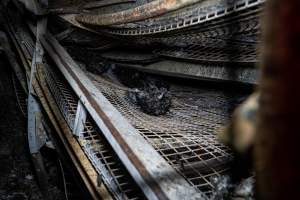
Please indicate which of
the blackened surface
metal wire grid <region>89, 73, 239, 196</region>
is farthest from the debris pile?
the blackened surface

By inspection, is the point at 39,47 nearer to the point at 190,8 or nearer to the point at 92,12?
the point at 92,12

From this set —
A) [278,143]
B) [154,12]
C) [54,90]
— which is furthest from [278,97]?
[54,90]

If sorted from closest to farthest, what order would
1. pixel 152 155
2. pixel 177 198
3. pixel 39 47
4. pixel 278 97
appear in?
pixel 278 97
pixel 177 198
pixel 152 155
pixel 39 47

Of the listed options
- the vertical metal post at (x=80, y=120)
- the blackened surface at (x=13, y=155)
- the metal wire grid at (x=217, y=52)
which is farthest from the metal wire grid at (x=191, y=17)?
the blackened surface at (x=13, y=155)

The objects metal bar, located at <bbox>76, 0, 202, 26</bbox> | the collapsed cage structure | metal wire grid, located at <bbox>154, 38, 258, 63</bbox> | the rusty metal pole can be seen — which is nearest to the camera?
the rusty metal pole

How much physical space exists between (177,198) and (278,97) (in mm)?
857

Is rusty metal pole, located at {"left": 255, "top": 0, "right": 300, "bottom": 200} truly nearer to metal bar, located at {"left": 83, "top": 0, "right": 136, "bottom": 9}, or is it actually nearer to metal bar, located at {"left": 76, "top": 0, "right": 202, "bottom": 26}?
metal bar, located at {"left": 76, "top": 0, "right": 202, "bottom": 26}

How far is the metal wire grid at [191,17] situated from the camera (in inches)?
79.8

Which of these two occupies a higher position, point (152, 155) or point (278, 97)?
point (278, 97)

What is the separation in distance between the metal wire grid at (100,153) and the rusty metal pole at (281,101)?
1.05 metres

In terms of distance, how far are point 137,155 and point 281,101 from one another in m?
A: 1.10

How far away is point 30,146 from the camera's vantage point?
11.2ft

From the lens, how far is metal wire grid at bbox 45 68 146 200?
1627 mm

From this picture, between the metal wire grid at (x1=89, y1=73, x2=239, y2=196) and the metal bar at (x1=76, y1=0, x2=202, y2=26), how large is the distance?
0.60 m
